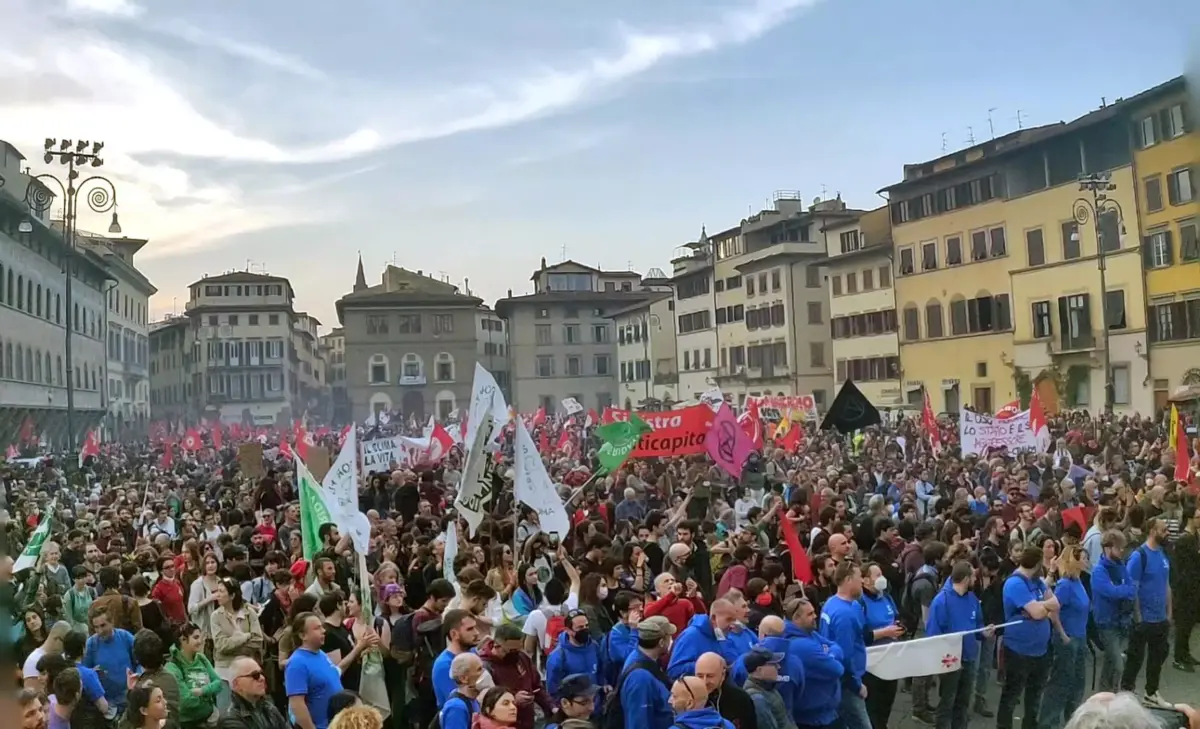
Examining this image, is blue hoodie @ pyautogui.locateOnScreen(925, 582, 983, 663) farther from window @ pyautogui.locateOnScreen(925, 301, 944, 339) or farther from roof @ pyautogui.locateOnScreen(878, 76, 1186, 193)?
window @ pyautogui.locateOnScreen(925, 301, 944, 339)

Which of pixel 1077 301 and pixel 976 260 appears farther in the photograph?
pixel 976 260

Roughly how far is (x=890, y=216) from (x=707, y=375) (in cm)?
2143

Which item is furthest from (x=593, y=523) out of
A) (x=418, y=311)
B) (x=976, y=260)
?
(x=418, y=311)

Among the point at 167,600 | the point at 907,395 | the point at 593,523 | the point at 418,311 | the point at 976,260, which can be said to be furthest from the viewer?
the point at 418,311

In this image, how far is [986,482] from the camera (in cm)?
1798

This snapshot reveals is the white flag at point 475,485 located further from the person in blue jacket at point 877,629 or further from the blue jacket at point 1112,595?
the blue jacket at point 1112,595

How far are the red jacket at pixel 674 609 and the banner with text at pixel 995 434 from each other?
13787 millimetres

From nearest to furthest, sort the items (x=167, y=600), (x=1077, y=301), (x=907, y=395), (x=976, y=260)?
(x=167, y=600)
(x=1077, y=301)
(x=976, y=260)
(x=907, y=395)

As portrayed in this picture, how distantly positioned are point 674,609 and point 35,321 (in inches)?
1586

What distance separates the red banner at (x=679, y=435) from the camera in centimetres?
1806

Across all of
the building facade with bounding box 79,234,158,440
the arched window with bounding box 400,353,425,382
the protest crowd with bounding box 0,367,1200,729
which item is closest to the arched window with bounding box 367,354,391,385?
the arched window with bounding box 400,353,425,382

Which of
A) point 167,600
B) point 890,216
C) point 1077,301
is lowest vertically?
point 167,600

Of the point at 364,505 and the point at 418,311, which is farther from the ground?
the point at 418,311

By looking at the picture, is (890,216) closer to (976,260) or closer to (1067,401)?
(976,260)
